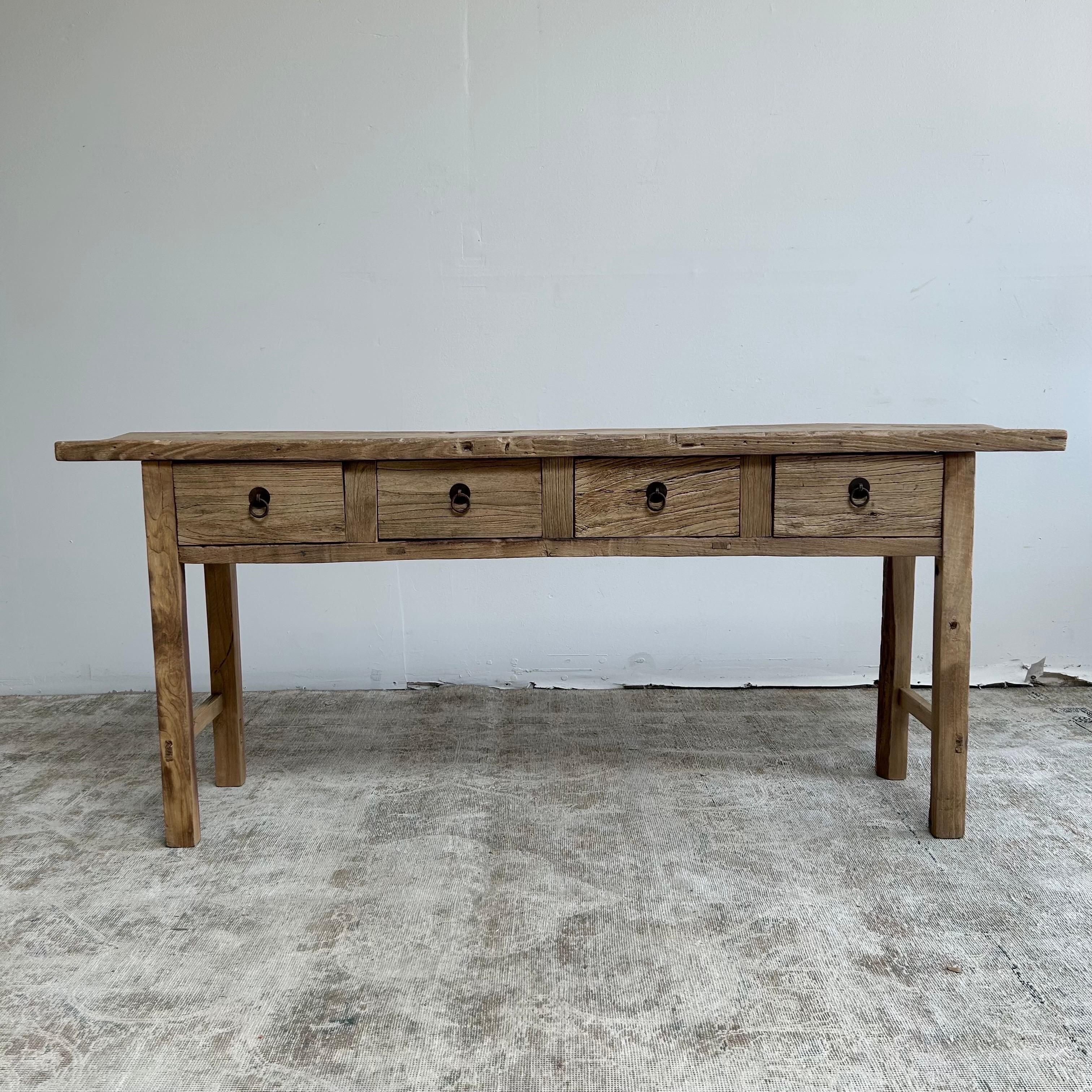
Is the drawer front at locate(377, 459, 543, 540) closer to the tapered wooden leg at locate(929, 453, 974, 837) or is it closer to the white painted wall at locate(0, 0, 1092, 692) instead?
the tapered wooden leg at locate(929, 453, 974, 837)

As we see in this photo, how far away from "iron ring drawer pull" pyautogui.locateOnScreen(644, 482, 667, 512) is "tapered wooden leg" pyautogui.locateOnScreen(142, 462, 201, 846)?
3.34ft

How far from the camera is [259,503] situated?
207cm

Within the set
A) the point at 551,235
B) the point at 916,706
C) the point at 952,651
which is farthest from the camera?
the point at 551,235

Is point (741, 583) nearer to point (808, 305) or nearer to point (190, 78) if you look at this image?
point (808, 305)

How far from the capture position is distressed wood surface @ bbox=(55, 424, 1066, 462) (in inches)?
77.9

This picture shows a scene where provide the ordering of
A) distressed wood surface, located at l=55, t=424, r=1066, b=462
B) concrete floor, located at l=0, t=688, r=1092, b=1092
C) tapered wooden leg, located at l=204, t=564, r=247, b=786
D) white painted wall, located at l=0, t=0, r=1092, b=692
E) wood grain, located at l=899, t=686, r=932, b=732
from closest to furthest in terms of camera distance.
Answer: concrete floor, located at l=0, t=688, r=1092, b=1092, distressed wood surface, located at l=55, t=424, r=1066, b=462, wood grain, located at l=899, t=686, r=932, b=732, tapered wooden leg, located at l=204, t=564, r=247, b=786, white painted wall, located at l=0, t=0, r=1092, b=692

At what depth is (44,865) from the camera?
207 cm

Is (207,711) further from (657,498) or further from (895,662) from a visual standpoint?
(895,662)

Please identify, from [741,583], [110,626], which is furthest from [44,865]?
[741,583]

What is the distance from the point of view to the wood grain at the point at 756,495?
2043mm

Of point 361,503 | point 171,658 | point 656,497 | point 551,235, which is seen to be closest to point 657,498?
point 656,497

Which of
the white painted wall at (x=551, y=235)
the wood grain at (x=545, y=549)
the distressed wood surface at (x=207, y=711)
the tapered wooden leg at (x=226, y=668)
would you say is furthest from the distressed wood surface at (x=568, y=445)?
the white painted wall at (x=551, y=235)

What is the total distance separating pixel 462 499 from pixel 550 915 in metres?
0.86

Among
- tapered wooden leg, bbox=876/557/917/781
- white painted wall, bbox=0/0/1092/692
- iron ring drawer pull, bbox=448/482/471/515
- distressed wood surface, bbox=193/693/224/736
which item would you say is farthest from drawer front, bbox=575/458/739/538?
white painted wall, bbox=0/0/1092/692
